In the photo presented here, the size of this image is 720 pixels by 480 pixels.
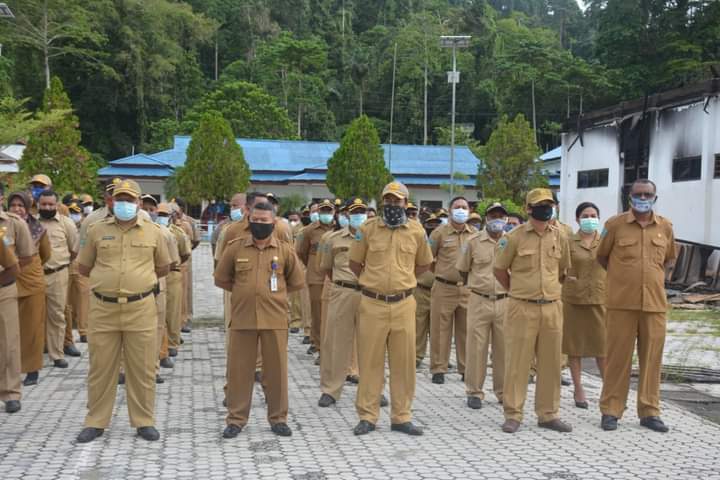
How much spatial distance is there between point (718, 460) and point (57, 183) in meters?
27.9

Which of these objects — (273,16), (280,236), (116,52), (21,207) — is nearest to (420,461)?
(280,236)

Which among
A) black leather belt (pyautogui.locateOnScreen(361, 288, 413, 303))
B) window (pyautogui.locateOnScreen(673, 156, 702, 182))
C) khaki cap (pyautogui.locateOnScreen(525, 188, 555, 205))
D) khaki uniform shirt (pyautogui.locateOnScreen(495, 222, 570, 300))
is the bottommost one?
black leather belt (pyautogui.locateOnScreen(361, 288, 413, 303))

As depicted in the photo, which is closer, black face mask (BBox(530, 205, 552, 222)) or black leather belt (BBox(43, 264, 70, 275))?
black face mask (BBox(530, 205, 552, 222))

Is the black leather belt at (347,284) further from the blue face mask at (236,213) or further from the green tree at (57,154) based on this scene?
the green tree at (57,154)

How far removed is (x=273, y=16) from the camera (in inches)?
3027

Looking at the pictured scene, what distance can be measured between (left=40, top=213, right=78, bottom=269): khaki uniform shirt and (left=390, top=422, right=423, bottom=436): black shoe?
5.19 meters

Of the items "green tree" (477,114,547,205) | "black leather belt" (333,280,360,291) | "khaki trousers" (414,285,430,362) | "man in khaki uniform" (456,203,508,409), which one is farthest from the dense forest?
"man in khaki uniform" (456,203,508,409)

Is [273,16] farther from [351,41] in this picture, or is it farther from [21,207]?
[21,207]

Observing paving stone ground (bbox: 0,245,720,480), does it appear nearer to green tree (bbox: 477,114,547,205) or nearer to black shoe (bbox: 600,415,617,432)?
black shoe (bbox: 600,415,617,432)

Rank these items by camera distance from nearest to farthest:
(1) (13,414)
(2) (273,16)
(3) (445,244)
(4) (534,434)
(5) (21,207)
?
1. (4) (534,434)
2. (1) (13,414)
3. (5) (21,207)
4. (3) (445,244)
5. (2) (273,16)

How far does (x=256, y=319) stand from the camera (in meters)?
6.77

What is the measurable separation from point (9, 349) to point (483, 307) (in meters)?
4.70

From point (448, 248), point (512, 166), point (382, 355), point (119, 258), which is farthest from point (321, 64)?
point (119, 258)

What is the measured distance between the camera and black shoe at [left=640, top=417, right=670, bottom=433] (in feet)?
23.1
